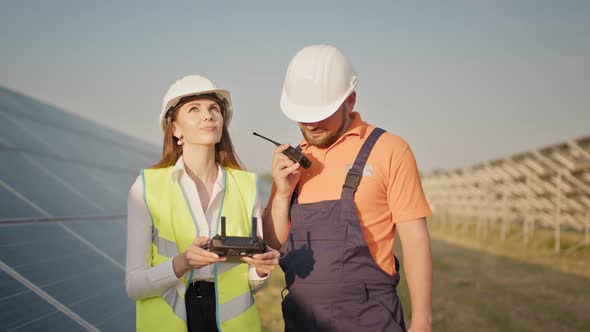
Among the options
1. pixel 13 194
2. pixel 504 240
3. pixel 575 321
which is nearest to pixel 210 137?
pixel 13 194

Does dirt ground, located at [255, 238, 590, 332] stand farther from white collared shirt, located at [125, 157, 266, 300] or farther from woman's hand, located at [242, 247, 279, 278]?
woman's hand, located at [242, 247, 279, 278]

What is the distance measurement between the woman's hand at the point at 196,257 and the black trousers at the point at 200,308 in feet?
0.80

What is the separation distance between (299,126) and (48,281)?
2.13m

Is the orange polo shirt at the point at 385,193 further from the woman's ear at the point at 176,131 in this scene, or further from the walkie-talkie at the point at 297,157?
the woman's ear at the point at 176,131

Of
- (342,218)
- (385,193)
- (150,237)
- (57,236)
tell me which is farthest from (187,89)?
(57,236)

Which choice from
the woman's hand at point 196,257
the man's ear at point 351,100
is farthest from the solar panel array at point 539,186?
the woman's hand at point 196,257

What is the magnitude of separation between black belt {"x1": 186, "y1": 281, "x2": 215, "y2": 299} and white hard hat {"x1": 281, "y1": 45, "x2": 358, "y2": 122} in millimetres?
989

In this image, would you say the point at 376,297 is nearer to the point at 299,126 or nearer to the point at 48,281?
the point at 299,126

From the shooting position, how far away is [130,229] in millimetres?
2307

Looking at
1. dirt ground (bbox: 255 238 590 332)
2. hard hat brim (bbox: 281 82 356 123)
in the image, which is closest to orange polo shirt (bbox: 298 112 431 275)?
hard hat brim (bbox: 281 82 356 123)

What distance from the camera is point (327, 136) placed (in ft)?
9.16

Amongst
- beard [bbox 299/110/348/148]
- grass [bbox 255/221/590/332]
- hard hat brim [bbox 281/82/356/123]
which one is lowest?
grass [bbox 255/221/590/332]

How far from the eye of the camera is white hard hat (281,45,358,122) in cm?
278

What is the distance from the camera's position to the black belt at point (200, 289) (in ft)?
7.81
